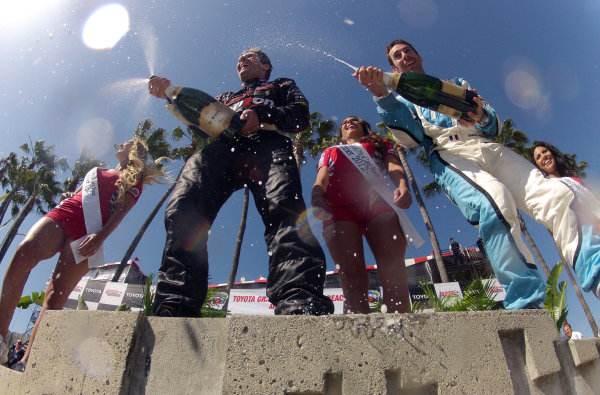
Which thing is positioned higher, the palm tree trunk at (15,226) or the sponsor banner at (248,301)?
the palm tree trunk at (15,226)

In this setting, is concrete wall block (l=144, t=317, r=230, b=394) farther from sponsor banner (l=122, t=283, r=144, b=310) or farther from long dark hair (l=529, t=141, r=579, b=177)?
sponsor banner (l=122, t=283, r=144, b=310)

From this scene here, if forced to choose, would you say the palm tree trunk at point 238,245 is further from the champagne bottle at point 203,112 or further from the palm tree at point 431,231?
the champagne bottle at point 203,112

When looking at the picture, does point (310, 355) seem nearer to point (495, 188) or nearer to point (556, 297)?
point (495, 188)

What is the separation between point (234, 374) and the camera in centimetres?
105

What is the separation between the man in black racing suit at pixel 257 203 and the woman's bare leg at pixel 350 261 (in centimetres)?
51

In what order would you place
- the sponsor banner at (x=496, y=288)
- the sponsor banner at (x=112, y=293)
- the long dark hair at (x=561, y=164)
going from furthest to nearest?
1. the sponsor banner at (x=112, y=293)
2. the sponsor banner at (x=496, y=288)
3. the long dark hair at (x=561, y=164)

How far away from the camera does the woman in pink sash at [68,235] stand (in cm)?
203

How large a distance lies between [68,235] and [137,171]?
721 millimetres

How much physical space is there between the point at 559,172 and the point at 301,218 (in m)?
2.39

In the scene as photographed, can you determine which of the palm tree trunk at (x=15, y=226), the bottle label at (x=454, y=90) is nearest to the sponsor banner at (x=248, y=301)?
the bottle label at (x=454, y=90)

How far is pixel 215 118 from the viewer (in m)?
2.11

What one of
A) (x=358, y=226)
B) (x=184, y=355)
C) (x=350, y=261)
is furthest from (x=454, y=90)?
(x=184, y=355)

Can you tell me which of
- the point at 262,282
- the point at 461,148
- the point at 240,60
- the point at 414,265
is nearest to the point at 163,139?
the point at 262,282

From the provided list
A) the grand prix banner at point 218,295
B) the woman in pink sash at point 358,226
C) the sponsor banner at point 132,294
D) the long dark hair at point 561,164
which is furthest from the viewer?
the sponsor banner at point 132,294
